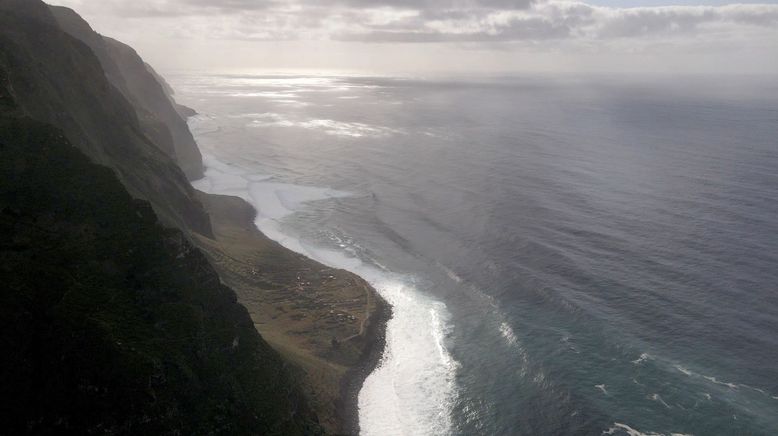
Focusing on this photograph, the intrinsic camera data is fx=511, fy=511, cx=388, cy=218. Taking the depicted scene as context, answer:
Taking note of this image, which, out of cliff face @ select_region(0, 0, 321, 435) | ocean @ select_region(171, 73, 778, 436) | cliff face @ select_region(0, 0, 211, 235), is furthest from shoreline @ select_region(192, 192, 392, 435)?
cliff face @ select_region(0, 0, 211, 235)

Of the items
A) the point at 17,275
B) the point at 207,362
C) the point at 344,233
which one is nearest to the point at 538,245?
the point at 344,233

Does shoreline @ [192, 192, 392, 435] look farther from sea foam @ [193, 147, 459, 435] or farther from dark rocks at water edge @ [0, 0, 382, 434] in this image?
sea foam @ [193, 147, 459, 435]

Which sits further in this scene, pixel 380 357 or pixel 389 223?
pixel 389 223

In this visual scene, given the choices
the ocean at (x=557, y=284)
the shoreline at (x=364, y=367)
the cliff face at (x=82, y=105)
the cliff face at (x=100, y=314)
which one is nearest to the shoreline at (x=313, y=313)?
the shoreline at (x=364, y=367)

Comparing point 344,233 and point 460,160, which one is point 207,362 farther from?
point 460,160

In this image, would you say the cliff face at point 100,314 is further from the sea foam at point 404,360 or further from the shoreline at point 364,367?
the sea foam at point 404,360

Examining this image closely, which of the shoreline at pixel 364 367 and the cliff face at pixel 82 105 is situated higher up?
the cliff face at pixel 82 105
